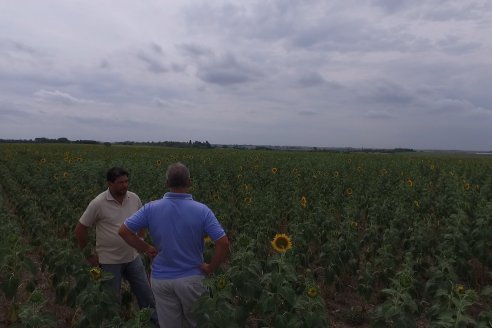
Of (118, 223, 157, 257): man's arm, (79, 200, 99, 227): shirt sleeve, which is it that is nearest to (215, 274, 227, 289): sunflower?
(118, 223, 157, 257): man's arm

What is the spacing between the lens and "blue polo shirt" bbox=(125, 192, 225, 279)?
10.9ft

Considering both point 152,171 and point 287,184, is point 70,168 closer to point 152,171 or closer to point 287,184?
point 152,171

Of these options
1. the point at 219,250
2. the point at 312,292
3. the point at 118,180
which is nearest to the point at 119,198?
the point at 118,180

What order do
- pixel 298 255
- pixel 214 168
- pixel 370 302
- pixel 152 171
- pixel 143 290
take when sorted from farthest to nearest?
pixel 214 168 < pixel 152 171 < pixel 298 255 < pixel 370 302 < pixel 143 290

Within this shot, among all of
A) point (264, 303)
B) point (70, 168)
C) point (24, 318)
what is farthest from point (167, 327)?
point (70, 168)

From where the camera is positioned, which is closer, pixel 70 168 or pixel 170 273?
pixel 170 273

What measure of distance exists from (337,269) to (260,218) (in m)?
2.61

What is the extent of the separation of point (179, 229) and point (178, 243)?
102mm

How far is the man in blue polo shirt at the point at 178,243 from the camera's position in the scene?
333 cm

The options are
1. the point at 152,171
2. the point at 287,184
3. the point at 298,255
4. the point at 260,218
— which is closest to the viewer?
the point at 298,255

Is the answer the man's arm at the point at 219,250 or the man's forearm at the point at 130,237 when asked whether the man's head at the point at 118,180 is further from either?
the man's arm at the point at 219,250

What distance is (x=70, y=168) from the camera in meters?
16.4

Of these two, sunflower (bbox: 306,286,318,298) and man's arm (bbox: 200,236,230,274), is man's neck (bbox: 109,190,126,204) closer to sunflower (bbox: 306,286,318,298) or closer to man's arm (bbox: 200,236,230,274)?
man's arm (bbox: 200,236,230,274)

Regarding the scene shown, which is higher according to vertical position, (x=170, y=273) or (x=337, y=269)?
(x=170, y=273)
